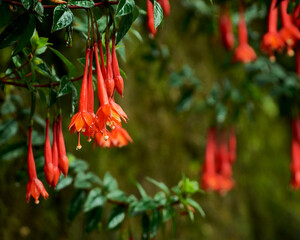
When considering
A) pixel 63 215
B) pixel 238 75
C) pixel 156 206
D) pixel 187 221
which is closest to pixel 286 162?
pixel 238 75

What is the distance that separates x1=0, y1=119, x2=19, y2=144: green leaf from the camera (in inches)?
31.9

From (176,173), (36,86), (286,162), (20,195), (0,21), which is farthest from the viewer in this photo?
(286,162)

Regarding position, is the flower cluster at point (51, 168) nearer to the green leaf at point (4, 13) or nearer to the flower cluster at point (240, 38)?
the green leaf at point (4, 13)

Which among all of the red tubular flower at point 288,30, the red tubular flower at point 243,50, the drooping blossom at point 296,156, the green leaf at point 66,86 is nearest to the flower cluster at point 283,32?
the red tubular flower at point 288,30

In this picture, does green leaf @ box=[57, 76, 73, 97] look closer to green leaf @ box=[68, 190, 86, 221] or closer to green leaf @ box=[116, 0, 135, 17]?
green leaf @ box=[116, 0, 135, 17]

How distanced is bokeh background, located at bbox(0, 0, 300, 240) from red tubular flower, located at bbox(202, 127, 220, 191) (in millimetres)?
75

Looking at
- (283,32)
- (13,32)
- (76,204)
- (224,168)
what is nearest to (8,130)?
(76,204)

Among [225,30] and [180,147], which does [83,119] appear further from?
[180,147]

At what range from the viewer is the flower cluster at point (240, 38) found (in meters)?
1.16

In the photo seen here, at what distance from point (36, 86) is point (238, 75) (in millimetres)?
1490

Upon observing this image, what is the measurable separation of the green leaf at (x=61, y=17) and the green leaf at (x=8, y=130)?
1.42ft

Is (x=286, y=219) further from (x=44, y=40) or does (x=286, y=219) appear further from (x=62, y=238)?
(x=44, y=40)

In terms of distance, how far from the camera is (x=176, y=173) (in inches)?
60.0

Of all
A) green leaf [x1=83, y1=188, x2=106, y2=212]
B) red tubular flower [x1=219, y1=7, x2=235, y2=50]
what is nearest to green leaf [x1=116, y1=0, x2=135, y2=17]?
green leaf [x1=83, y1=188, x2=106, y2=212]
